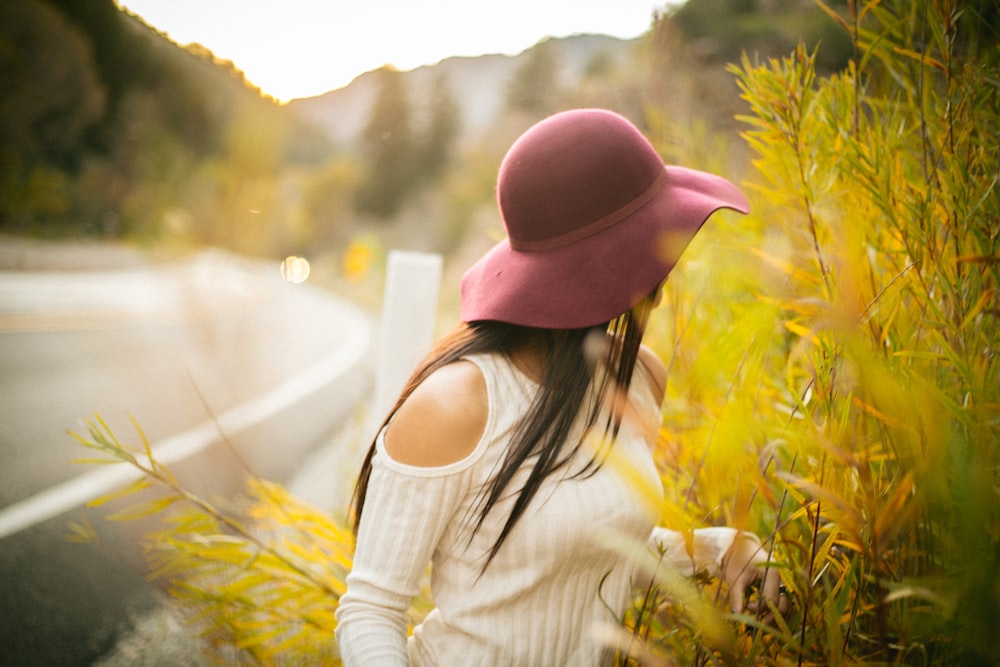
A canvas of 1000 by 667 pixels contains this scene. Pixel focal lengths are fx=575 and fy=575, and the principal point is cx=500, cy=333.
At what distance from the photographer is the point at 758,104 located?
941 mm

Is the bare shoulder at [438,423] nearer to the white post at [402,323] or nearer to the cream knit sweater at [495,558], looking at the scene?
the cream knit sweater at [495,558]

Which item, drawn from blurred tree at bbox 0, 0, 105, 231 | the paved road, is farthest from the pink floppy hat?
blurred tree at bbox 0, 0, 105, 231

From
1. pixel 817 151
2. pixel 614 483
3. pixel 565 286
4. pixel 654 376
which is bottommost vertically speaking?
pixel 614 483

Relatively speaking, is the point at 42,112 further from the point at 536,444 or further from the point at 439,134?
the point at 439,134

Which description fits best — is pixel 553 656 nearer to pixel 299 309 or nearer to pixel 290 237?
pixel 299 309

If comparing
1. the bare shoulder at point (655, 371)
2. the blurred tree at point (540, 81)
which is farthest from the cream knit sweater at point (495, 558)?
the blurred tree at point (540, 81)

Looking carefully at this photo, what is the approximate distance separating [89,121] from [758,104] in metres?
23.6

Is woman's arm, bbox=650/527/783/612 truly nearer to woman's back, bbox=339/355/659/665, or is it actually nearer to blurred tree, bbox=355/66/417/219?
woman's back, bbox=339/355/659/665

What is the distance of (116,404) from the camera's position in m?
4.86

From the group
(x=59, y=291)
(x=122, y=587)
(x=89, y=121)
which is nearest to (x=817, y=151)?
(x=122, y=587)

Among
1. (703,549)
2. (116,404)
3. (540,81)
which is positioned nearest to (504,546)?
(703,549)

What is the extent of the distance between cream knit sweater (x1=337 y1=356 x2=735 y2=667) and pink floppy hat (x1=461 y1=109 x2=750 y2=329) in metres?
0.16

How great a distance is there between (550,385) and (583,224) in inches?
10.6

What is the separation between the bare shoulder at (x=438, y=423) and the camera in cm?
87
